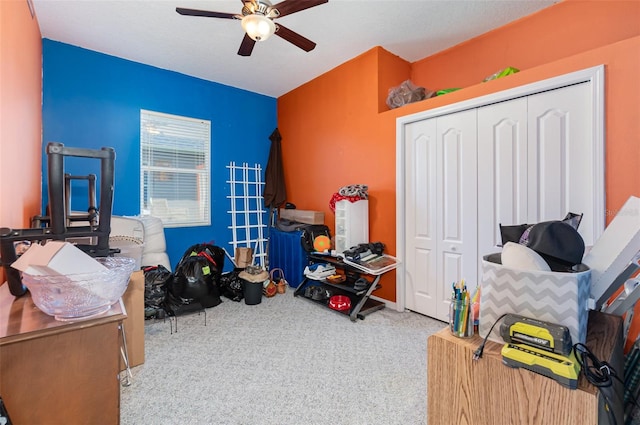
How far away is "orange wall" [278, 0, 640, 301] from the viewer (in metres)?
1.90

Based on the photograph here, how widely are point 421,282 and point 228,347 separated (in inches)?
80.1

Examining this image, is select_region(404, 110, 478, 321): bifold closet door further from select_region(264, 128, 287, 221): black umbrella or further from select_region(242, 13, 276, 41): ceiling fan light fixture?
select_region(264, 128, 287, 221): black umbrella

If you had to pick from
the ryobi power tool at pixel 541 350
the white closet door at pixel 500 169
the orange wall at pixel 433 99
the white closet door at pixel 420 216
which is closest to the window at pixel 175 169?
the orange wall at pixel 433 99

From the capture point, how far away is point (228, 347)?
239cm

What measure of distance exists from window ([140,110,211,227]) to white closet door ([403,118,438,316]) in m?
2.92

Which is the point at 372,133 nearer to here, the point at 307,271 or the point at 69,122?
the point at 307,271

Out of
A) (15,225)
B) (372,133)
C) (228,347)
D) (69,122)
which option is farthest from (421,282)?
(69,122)

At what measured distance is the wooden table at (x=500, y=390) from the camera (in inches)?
30.6

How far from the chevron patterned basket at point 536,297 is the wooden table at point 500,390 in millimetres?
121

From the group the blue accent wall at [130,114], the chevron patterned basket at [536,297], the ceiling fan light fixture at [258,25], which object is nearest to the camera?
the chevron patterned basket at [536,297]

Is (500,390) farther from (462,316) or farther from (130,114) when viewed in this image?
(130,114)

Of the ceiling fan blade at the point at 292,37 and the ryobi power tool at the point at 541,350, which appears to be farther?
the ceiling fan blade at the point at 292,37

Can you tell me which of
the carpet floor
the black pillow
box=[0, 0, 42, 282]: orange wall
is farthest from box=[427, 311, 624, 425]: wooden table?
box=[0, 0, 42, 282]: orange wall

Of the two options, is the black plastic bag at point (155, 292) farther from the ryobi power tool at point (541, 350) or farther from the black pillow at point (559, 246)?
the black pillow at point (559, 246)
